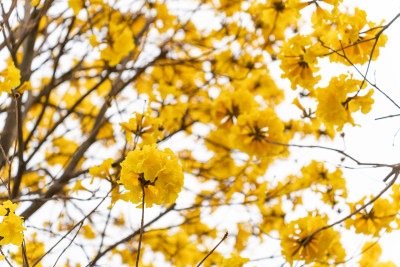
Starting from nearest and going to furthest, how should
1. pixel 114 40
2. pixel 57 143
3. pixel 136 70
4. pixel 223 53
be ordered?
pixel 114 40
pixel 136 70
pixel 223 53
pixel 57 143

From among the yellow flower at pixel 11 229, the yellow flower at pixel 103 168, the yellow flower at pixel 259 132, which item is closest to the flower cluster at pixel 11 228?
the yellow flower at pixel 11 229

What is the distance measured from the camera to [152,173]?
1.42m

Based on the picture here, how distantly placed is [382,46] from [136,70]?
6.53ft

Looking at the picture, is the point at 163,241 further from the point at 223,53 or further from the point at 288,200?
the point at 223,53

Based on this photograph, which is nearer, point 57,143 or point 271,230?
point 271,230

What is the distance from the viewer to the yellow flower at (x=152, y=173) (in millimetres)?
1414

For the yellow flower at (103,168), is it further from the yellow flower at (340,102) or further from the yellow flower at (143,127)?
the yellow flower at (340,102)

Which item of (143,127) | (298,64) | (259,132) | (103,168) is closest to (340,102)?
(298,64)

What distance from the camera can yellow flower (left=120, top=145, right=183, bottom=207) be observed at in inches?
55.7

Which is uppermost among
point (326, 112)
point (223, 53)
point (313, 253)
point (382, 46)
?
point (223, 53)

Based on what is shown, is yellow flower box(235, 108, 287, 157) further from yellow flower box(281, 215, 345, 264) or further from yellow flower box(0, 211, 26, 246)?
yellow flower box(0, 211, 26, 246)

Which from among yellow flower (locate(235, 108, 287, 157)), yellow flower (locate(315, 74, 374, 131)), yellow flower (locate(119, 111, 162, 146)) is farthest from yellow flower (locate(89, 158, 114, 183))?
yellow flower (locate(315, 74, 374, 131))

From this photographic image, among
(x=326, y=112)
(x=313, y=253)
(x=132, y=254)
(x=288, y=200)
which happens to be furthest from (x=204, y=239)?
(x=326, y=112)

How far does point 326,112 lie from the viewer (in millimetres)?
2174
